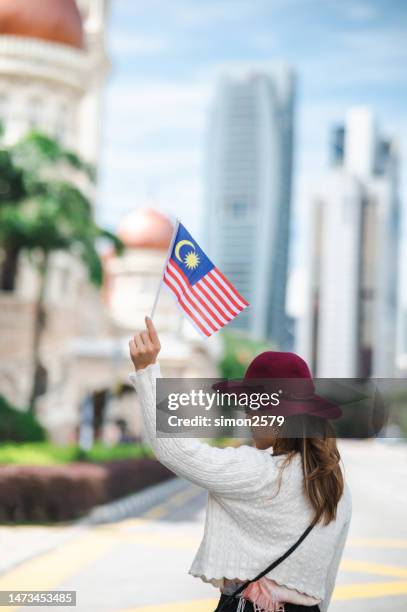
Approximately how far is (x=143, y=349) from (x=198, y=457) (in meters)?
0.36

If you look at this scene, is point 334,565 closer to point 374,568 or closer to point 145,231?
point 374,568

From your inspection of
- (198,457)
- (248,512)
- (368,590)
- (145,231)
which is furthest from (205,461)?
(145,231)

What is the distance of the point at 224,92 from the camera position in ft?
570

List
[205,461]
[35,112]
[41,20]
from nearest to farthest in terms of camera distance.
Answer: [205,461] < [41,20] < [35,112]

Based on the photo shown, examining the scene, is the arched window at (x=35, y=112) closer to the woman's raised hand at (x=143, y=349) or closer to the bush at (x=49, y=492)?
the bush at (x=49, y=492)

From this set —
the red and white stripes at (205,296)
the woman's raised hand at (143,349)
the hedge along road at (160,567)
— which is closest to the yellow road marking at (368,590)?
the hedge along road at (160,567)

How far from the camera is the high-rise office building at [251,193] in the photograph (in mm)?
167500

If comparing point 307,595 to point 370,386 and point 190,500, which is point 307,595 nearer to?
point 370,386

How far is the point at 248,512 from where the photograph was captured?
10.5ft

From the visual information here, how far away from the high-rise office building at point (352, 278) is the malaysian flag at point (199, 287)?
380ft

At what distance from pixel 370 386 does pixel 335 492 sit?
589mm

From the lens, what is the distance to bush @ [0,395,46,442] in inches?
882

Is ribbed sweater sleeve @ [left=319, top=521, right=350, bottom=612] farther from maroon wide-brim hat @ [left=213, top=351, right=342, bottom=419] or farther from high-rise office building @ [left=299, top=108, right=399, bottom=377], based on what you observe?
high-rise office building @ [left=299, top=108, right=399, bottom=377]

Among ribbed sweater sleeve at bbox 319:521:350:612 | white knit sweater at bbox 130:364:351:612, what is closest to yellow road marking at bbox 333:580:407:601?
ribbed sweater sleeve at bbox 319:521:350:612
